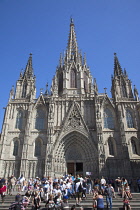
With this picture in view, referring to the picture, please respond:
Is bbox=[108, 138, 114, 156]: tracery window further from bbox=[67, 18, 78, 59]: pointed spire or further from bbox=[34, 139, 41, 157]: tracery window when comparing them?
bbox=[67, 18, 78, 59]: pointed spire

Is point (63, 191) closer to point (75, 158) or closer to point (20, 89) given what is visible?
point (75, 158)

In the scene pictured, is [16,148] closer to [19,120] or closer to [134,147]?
[19,120]

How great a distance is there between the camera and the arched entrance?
24.9m

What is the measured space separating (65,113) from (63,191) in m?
16.7

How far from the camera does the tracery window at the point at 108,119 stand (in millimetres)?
27981

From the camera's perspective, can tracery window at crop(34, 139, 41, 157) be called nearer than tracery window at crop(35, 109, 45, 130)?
Yes

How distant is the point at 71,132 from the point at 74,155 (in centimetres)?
363

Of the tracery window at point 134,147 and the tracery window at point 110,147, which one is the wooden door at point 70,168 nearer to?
the tracery window at point 110,147

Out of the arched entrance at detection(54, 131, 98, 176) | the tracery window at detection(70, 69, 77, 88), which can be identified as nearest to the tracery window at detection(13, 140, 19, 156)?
the arched entrance at detection(54, 131, 98, 176)

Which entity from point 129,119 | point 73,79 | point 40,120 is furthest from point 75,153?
point 73,79

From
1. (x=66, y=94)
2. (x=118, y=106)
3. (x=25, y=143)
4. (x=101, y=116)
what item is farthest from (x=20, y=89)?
(x=118, y=106)

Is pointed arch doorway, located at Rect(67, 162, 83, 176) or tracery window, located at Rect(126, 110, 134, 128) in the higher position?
tracery window, located at Rect(126, 110, 134, 128)

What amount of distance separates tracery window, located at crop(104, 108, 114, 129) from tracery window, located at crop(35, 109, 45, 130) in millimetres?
10667

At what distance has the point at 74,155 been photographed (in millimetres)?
26406
